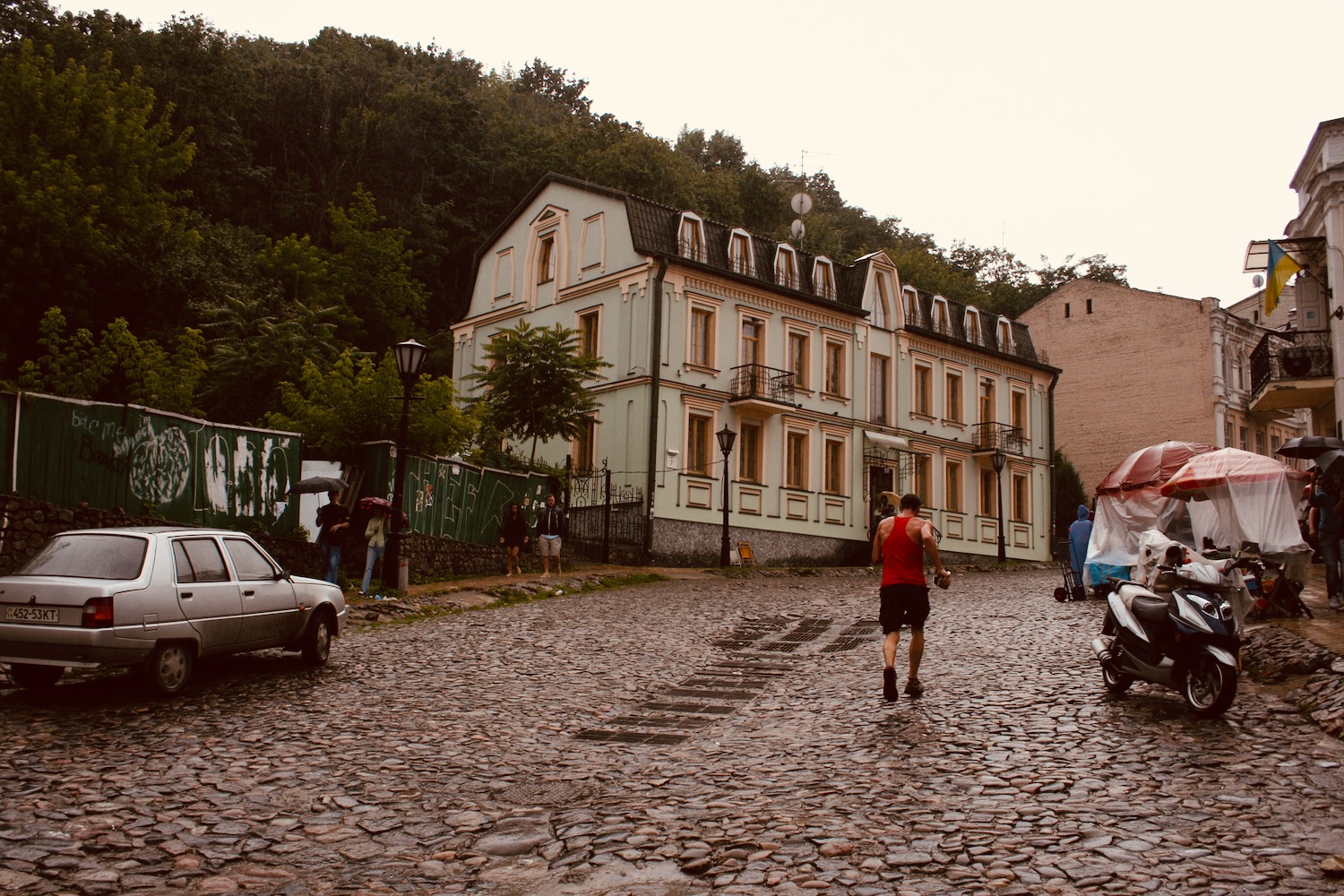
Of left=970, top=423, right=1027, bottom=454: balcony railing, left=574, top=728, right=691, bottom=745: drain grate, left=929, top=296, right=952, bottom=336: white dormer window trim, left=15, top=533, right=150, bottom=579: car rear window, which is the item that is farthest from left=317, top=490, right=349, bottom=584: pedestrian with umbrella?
left=970, top=423, right=1027, bottom=454: balcony railing

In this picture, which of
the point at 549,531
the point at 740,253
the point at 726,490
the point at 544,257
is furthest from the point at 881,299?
the point at 549,531

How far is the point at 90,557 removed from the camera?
1013cm

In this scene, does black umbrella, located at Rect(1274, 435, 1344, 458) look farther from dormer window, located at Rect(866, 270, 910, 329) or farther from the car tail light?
dormer window, located at Rect(866, 270, 910, 329)

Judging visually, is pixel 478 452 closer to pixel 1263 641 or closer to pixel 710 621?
pixel 710 621

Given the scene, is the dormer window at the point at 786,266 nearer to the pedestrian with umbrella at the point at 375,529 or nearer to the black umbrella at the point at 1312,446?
the pedestrian with umbrella at the point at 375,529

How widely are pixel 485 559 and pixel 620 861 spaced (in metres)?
18.5

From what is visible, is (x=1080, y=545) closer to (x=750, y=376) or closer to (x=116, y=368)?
(x=750, y=376)

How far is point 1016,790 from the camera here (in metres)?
7.04

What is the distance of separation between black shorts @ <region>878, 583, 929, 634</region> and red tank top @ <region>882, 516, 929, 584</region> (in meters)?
0.06

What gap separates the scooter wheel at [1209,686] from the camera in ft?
28.5

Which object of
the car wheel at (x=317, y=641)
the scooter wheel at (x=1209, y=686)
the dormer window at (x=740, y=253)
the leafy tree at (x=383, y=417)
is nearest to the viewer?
the scooter wheel at (x=1209, y=686)

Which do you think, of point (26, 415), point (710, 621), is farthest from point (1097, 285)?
point (26, 415)

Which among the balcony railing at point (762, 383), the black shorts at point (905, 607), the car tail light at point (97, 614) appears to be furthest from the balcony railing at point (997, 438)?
the car tail light at point (97, 614)

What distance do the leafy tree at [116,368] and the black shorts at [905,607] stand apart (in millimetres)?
26325
